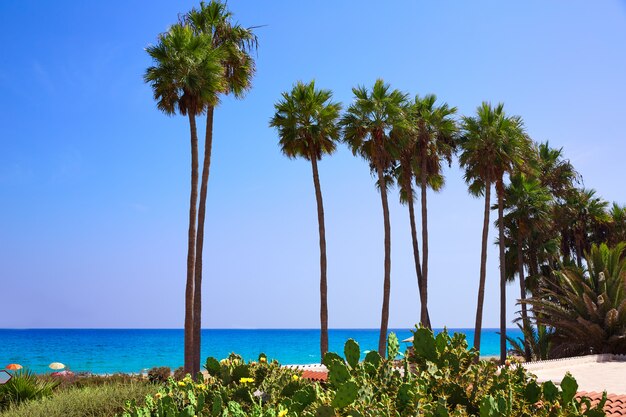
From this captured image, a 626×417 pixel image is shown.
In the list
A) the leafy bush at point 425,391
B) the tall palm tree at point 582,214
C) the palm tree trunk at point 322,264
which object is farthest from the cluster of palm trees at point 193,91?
the tall palm tree at point 582,214

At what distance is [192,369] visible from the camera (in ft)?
78.6

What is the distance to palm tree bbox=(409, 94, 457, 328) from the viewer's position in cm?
3456

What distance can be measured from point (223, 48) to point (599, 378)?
19.0 metres

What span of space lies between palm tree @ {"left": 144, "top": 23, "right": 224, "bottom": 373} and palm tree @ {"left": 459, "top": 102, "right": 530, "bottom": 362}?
15852 mm

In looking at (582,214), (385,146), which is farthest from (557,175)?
(385,146)

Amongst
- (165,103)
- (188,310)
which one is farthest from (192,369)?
(165,103)

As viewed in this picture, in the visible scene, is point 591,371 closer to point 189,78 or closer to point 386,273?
point 386,273

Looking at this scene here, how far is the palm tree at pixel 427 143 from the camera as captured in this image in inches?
1361

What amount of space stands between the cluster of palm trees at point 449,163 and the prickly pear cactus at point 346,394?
82.5ft

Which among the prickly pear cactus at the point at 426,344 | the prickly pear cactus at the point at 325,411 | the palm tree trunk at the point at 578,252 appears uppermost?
the palm tree trunk at the point at 578,252

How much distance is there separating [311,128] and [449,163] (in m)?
10.6

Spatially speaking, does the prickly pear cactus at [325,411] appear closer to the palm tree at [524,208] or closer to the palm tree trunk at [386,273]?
the palm tree trunk at [386,273]

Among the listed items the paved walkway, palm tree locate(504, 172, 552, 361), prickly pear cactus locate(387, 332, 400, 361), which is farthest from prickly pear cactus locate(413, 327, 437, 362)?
palm tree locate(504, 172, 552, 361)

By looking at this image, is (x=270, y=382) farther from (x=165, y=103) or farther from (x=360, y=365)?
(x=165, y=103)
